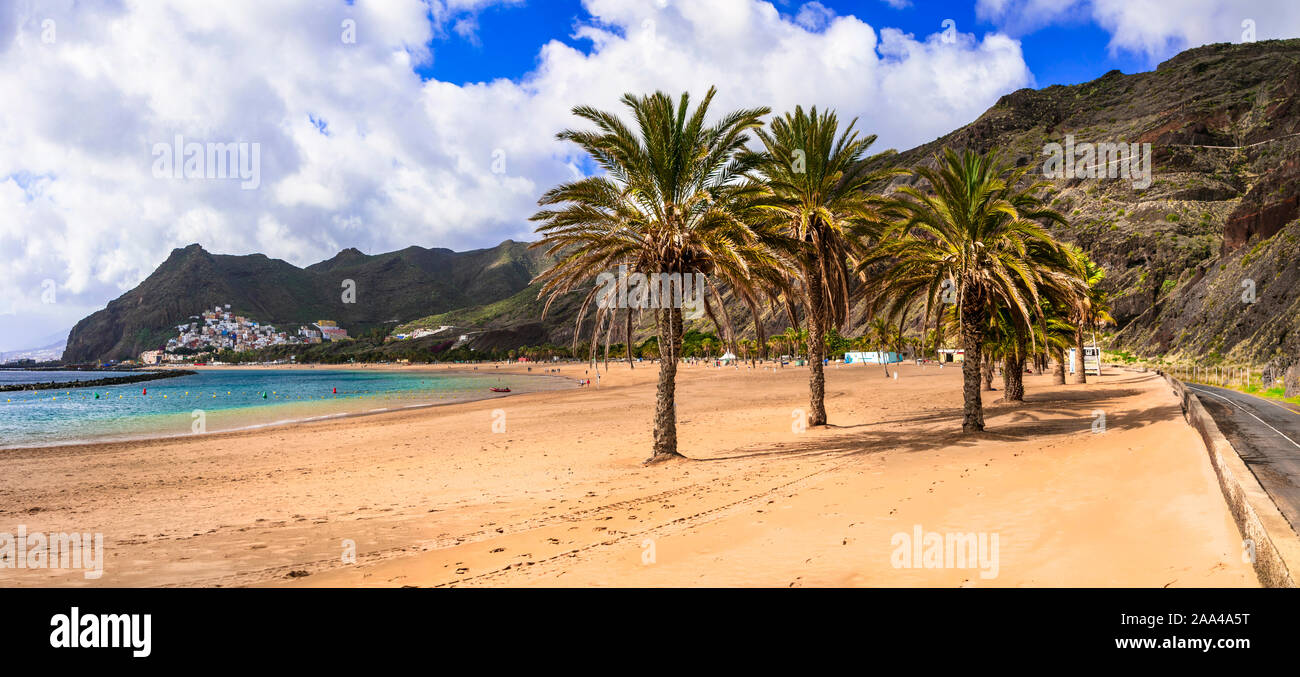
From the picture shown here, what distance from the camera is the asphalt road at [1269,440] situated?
10852 millimetres

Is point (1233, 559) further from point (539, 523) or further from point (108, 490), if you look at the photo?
point (108, 490)

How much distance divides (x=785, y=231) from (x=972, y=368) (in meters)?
7.85

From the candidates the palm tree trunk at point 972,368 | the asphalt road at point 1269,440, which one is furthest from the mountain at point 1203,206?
the asphalt road at point 1269,440

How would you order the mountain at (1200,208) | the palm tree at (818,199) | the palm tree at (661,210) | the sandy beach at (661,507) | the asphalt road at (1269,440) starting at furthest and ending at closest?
1. the mountain at (1200,208)
2. the palm tree at (818,199)
3. the palm tree at (661,210)
4. the asphalt road at (1269,440)
5. the sandy beach at (661,507)

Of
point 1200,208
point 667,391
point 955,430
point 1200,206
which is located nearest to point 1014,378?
point 955,430

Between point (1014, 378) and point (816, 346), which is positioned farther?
point (1014, 378)

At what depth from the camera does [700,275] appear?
16.6 meters

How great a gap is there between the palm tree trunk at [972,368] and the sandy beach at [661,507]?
0.63m

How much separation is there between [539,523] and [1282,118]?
6600 inches

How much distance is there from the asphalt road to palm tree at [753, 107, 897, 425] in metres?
11.0

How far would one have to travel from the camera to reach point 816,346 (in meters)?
21.8

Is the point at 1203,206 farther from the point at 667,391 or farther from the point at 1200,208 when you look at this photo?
the point at 667,391

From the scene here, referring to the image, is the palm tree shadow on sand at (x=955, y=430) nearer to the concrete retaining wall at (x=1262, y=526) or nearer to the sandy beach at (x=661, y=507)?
the sandy beach at (x=661, y=507)
